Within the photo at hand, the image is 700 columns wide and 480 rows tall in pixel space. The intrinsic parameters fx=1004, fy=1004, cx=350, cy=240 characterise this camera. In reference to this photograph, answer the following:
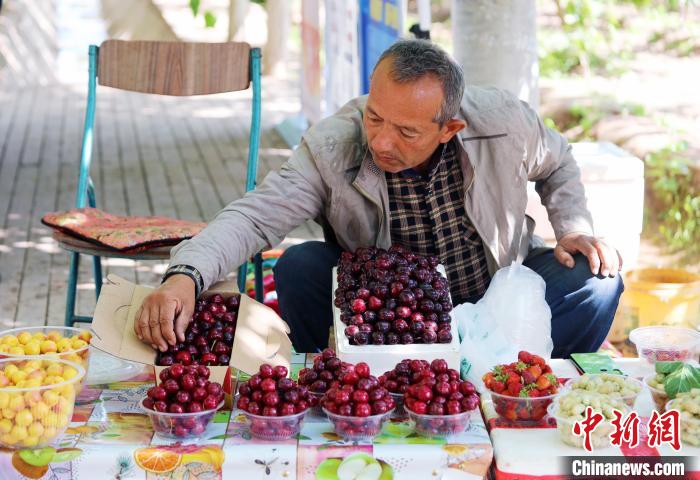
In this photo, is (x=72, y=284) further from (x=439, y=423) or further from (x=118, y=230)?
(x=439, y=423)

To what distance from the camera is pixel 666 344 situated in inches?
103

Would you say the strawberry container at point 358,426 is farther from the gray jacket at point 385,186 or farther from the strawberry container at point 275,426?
the gray jacket at point 385,186

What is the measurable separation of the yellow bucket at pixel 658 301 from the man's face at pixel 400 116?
1.39 meters

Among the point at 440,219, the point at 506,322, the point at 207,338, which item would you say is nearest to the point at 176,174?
the point at 440,219

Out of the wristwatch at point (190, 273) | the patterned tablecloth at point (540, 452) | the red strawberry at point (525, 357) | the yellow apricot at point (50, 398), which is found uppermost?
the wristwatch at point (190, 273)

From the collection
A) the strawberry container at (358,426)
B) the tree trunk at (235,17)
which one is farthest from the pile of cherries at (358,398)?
the tree trunk at (235,17)

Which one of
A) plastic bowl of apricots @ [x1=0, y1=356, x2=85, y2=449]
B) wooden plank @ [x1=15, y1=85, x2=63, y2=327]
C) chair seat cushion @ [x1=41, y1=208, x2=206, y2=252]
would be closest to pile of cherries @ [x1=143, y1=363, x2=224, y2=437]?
plastic bowl of apricots @ [x1=0, y1=356, x2=85, y2=449]

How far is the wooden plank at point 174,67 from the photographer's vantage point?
3688 millimetres

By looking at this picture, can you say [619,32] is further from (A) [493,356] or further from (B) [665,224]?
(A) [493,356]

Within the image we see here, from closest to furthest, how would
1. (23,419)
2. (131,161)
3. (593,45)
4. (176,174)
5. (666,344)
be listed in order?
(23,419) → (666,344) → (176,174) → (131,161) → (593,45)

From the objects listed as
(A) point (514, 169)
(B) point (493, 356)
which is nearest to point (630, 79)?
(A) point (514, 169)

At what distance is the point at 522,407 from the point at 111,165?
5.69m

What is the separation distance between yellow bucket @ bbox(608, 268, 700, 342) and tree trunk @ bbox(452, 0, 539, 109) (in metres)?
1.09

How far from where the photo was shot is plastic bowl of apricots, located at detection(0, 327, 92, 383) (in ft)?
7.55
